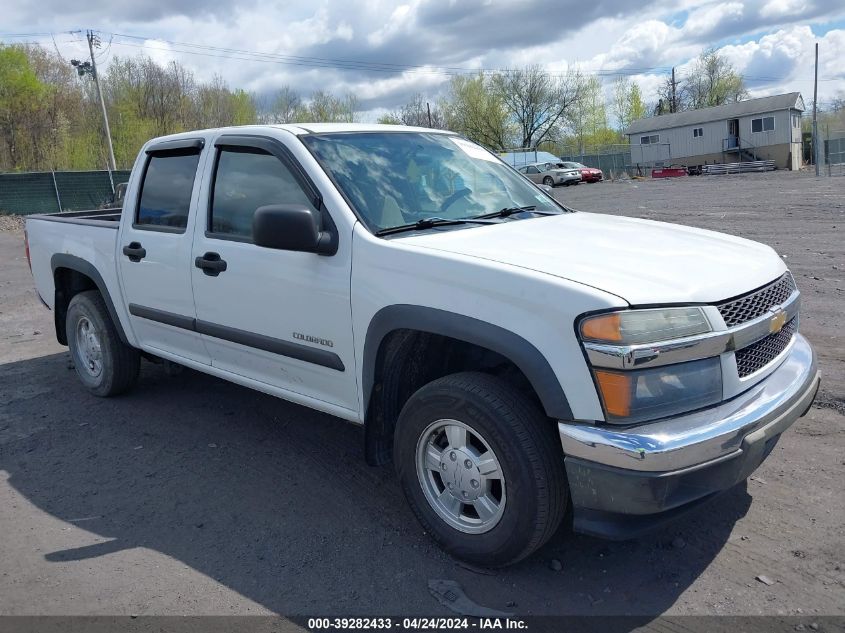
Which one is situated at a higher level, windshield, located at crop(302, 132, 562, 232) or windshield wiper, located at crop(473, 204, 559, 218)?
windshield, located at crop(302, 132, 562, 232)

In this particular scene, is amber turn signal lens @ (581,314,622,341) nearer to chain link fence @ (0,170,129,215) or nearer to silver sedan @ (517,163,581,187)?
chain link fence @ (0,170,129,215)

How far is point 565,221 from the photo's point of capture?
3.98 meters

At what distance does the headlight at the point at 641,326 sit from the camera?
2619 mm

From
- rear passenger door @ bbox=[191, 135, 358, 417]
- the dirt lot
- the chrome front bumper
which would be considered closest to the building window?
the dirt lot

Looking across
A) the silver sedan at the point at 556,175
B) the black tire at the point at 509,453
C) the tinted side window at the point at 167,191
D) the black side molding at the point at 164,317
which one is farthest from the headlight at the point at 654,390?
the silver sedan at the point at 556,175

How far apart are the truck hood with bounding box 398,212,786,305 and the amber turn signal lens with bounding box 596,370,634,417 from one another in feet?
0.93

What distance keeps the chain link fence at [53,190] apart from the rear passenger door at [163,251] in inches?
999

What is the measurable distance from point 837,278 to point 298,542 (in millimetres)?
7015

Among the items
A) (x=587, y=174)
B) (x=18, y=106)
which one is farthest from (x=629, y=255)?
(x=18, y=106)

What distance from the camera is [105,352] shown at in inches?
221

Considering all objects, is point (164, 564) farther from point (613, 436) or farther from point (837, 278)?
point (837, 278)

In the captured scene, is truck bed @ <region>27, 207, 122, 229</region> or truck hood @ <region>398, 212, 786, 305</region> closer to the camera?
truck hood @ <region>398, 212, 786, 305</region>

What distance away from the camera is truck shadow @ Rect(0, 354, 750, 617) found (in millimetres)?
3057

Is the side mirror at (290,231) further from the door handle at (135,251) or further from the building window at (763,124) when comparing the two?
the building window at (763,124)
